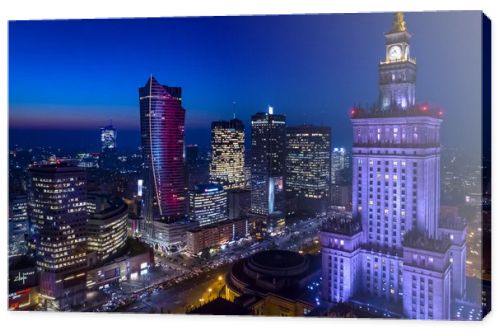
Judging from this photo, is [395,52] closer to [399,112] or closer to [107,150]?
[399,112]

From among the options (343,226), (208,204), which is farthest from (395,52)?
(208,204)

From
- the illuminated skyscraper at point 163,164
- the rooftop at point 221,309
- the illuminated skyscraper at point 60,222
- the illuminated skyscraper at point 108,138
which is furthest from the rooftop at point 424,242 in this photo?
the illuminated skyscraper at point 163,164

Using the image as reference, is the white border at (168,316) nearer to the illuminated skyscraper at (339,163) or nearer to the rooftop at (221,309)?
the rooftop at (221,309)

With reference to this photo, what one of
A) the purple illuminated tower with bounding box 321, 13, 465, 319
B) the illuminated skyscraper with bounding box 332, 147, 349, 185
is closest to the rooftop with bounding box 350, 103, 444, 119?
the purple illuminated tower with bounding box 321, 13, 465, 319

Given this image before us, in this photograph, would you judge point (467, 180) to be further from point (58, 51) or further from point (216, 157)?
point (216, 157)

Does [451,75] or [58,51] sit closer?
[451,75]

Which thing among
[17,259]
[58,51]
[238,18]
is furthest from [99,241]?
[238,18]

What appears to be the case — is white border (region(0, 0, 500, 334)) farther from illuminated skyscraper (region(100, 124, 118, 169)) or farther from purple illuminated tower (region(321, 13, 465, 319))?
illuminated skyscraper (region(100, 124, 118, 169))

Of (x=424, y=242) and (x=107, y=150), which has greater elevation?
(x=107, y=150)
